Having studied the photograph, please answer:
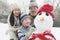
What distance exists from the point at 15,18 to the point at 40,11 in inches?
7.0

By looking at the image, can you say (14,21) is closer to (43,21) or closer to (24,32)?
(24,32)

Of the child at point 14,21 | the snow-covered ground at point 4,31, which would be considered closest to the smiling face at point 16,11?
the child at point 14,21

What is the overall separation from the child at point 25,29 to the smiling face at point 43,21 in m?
0.08

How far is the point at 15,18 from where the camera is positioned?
750mm

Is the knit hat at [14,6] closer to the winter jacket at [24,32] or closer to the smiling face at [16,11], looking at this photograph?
the smiling face at [16,11]

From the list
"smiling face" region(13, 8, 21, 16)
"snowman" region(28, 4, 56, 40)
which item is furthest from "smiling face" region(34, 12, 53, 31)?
"smiling face" region(13, 8, 21, 16)

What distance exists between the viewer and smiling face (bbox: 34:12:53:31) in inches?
24.0

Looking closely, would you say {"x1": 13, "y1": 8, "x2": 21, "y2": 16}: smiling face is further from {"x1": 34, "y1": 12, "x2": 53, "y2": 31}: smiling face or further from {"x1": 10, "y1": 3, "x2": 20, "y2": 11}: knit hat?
{"x1": 34, "y1": 12, "x2": 53, "y2": 31}: smiling face

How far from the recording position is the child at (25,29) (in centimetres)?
70

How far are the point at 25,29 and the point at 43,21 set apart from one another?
15 centimetres

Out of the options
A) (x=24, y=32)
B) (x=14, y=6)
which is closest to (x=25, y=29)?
(x=24, y=32)

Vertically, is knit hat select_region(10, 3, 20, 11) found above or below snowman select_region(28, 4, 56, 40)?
above

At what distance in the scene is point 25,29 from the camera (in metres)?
0.73

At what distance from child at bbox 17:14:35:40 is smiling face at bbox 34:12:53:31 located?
0.08 m
